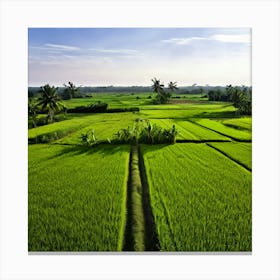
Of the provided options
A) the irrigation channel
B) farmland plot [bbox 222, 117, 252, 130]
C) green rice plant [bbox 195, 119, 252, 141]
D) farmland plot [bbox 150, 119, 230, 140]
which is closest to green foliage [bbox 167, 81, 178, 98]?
farmland plot [bbox 150, 119, 230, 140]

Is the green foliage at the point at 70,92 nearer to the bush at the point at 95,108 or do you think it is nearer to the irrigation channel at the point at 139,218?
the bush at the point at 95,108

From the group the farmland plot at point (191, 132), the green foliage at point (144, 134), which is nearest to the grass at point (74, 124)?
the green foliage at point (144, 134)

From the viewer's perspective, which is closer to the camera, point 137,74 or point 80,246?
point 80,246

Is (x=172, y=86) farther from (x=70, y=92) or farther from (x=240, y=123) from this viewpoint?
(x=70, y=92)
